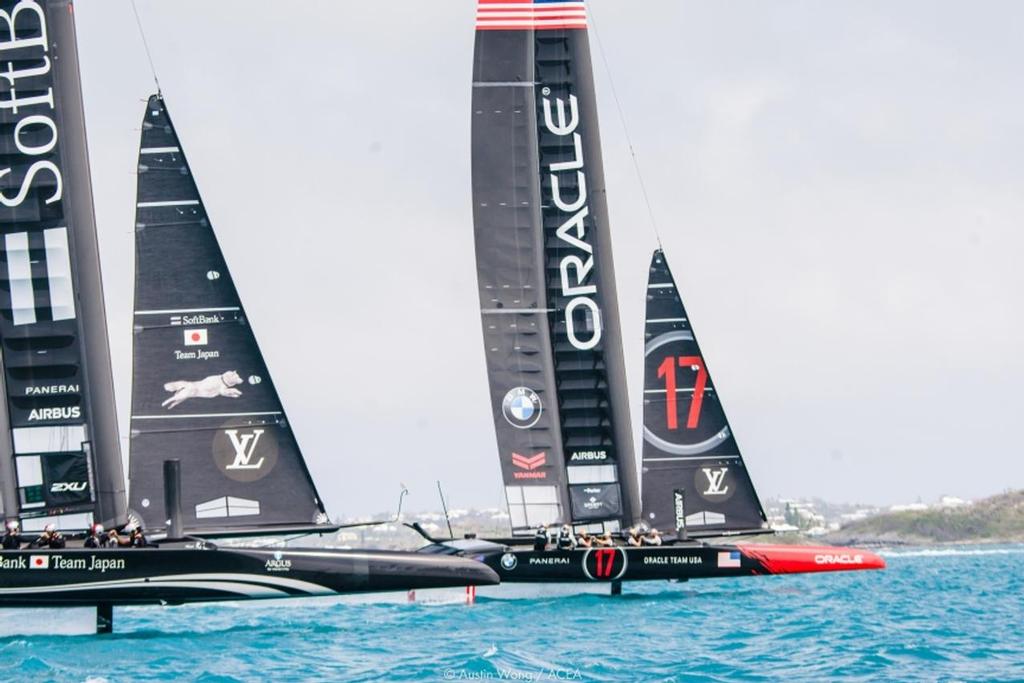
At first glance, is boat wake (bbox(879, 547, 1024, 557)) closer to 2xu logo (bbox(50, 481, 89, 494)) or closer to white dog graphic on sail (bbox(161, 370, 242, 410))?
white dog graphic on sail (bbox(161, 370, 242, 410))

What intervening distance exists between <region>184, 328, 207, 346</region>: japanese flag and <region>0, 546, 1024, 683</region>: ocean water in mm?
4839

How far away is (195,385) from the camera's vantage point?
86.6ft

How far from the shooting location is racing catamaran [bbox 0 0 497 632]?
25172 mm

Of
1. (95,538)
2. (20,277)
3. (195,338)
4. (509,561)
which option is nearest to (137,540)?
(95,538)

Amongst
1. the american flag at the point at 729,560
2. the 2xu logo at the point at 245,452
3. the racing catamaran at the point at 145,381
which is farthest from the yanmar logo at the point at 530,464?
the 2xu logo at the point at 245,452

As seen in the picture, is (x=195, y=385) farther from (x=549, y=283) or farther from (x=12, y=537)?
(x=549, y=283)

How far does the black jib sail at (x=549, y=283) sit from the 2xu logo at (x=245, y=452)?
961 cm

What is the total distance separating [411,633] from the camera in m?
25.3

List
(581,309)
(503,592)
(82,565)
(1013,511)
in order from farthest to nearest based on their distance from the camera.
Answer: (1013,511) → (581,309) → (503,592) → (82,565)

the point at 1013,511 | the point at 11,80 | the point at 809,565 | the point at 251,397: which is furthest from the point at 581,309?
the point at 1013,511

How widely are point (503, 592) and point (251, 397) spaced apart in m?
8.06

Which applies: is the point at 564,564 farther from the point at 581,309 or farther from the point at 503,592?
the point at 581,309

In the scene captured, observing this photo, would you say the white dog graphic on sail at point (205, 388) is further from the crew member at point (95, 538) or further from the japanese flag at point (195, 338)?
the crew member at point (95, 538)

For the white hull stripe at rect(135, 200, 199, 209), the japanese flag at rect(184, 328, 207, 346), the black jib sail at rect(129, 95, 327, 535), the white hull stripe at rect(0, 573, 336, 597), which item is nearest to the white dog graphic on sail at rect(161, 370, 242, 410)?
the black jib sail at rect(129, 95, 327, 535)
